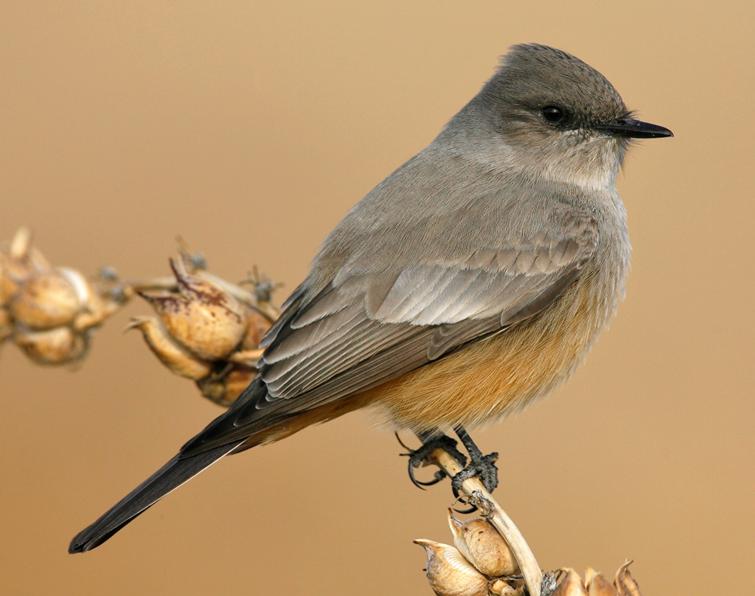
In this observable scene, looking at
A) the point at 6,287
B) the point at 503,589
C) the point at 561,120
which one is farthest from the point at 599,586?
the point at 561,120

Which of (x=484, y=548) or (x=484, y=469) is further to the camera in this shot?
(x=484, y=469)

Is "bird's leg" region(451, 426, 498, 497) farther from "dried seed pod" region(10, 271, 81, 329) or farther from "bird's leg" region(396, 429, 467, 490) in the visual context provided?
"dried seed pod" region(10, 271, 81, 329)

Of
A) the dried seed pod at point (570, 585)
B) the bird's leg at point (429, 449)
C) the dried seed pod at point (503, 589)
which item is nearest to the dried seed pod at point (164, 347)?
the bird's leg at point (429, 449)

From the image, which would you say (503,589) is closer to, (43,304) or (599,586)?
(599,586)

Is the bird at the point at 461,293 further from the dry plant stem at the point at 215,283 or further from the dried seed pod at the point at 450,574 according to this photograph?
the dried seed pod at the point at 450,574

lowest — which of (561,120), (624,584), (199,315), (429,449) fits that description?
(624,584)

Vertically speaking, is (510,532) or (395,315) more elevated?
(395,315)
